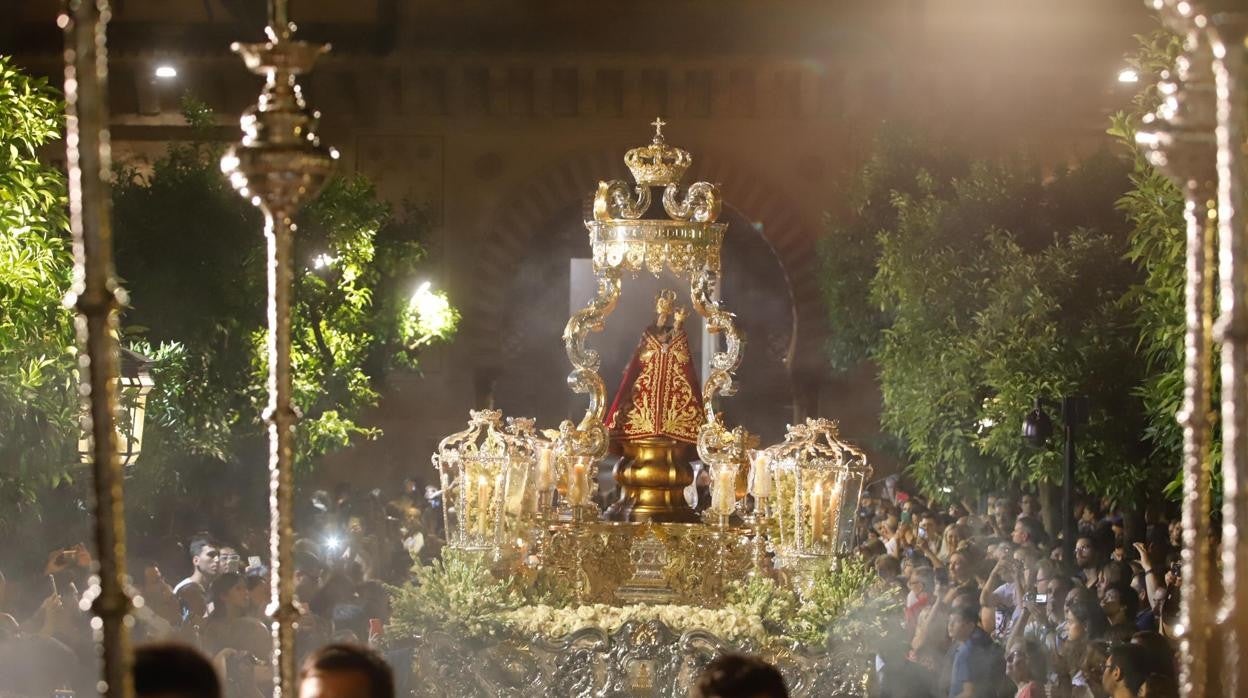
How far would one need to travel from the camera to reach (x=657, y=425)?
39.9 ft

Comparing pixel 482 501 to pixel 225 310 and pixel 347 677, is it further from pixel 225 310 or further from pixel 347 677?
pixel 347 677

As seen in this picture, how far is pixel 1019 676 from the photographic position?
9914 millimetres

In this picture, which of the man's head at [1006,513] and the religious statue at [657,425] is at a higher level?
the religious statue at [657,425]

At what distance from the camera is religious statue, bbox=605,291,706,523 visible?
12.1m

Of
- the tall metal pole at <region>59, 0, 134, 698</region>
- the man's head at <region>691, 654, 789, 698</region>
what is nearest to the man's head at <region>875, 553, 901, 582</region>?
the man's head at <region>691, 654, 789, 698</region>

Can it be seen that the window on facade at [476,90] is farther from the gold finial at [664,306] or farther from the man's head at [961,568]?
the gold finial at [664,306]

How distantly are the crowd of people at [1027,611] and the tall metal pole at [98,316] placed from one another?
18.3 feet

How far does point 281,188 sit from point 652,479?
8016 mm

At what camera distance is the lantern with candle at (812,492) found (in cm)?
1136

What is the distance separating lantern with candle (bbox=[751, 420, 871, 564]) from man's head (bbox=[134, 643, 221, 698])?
7.64m

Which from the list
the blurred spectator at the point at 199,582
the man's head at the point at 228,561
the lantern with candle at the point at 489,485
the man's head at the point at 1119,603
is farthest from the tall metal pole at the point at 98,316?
the man's head at the point at 228,561

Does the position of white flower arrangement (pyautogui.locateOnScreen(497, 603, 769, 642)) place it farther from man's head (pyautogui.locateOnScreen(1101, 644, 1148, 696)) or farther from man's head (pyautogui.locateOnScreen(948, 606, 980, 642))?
man's head (pyautogui.locateOnScreen(1101, 644, 1148, 696))

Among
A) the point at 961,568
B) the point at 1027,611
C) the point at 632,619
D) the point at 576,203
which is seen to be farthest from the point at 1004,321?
the point at 576,203

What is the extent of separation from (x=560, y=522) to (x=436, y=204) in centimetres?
1451
